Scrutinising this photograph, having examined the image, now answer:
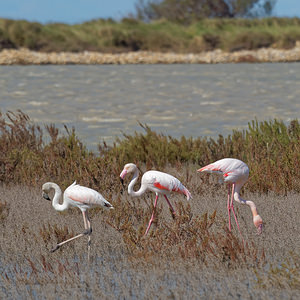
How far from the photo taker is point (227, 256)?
5676mm

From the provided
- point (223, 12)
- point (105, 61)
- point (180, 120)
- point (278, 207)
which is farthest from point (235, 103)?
point (223, 12)

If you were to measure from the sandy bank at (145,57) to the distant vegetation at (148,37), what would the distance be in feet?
3.76

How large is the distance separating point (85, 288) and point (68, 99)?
74.8 ft

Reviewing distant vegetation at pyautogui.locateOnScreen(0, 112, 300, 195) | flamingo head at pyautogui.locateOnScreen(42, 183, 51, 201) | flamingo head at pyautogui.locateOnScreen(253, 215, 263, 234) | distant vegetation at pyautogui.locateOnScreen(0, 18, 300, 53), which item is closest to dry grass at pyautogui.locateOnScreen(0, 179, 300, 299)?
flamingo head at pyautogui.locateOnScreen(253, 215, 263, 234)

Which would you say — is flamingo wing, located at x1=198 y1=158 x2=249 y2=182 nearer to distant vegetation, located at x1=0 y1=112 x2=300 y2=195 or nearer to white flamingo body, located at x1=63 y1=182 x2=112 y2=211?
white flamingo body, located at x1=63 y1=182 x2=112 y2=211

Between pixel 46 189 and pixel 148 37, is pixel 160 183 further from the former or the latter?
pixel 148 37

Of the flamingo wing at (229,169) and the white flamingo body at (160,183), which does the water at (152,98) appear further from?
the flamingo wing at (229,169)

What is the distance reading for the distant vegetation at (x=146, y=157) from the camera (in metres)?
8.60

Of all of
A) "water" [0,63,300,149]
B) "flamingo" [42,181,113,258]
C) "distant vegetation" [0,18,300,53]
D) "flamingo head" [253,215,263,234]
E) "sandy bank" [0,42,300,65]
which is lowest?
"water" [0,63,300,149]

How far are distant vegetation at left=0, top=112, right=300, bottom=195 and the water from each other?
3.00 meters

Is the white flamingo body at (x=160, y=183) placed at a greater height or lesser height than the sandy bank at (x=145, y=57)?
greater

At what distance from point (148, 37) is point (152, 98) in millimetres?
29816

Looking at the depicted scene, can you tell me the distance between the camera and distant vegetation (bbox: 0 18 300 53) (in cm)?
5522

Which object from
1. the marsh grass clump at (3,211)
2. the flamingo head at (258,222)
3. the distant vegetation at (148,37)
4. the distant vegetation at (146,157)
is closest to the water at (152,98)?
the distant vegetation at (146,157)
